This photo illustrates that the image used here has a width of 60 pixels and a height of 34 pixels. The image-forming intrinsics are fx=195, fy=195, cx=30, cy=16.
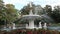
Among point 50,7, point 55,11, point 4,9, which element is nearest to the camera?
point 4,9

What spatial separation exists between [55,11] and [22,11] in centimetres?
1033

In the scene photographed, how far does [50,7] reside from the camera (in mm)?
42000

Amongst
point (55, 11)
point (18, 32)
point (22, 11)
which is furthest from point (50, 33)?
point (22, 11)

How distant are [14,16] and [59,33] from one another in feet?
102

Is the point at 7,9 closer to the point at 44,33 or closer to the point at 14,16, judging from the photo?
the point at 14,16

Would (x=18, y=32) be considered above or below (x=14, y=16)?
above

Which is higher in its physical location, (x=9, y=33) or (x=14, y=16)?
(x=9, y=33)

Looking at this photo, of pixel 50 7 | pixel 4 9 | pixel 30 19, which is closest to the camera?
pixel 30 19

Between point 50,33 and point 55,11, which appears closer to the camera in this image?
point 50,33

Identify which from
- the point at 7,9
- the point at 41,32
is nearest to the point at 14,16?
the point at 7,9

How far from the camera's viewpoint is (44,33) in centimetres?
991

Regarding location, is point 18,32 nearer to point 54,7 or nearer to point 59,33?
point 59,33

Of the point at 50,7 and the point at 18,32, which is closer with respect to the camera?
the point at 18,32

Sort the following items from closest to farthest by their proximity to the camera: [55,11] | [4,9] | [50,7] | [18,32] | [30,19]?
[18,32] < [30,19] < [4,9] < [55,11] < [50,7]
